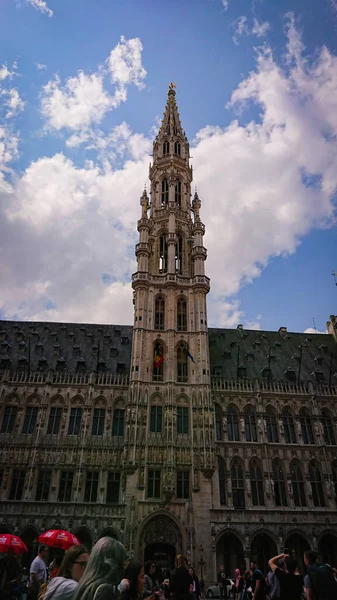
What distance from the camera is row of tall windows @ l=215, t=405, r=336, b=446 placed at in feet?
141

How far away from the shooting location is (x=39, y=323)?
54.7m

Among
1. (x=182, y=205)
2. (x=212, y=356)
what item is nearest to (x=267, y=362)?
(x=212, y=356)

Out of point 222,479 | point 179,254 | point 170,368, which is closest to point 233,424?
point 222,479

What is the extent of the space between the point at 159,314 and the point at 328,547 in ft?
95.7

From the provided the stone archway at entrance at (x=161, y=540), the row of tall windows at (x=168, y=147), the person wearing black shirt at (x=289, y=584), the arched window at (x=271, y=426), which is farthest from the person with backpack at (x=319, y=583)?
the row of tall windows at (x=168, y=147)

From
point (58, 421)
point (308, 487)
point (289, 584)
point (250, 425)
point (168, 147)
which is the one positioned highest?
point (168, 147)

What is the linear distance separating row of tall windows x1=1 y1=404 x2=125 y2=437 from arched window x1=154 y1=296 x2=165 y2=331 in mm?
10398

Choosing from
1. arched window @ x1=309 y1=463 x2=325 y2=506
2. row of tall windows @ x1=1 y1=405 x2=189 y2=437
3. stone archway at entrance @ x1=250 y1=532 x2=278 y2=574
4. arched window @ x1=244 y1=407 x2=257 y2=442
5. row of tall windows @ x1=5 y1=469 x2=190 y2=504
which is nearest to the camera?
stone archway at entrance @ x1=250 y1=532 x2=278 y2=574

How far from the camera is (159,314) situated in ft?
158

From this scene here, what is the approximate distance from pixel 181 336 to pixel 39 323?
20660 millimetres

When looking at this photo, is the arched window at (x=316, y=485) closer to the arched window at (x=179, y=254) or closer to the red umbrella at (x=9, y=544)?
the arched window at (x=179, y=254)

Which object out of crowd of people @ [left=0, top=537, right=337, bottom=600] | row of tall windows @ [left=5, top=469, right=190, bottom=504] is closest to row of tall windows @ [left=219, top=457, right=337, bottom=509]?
row of tall windows @ [left=5, top=469, right=190, bottom=504]

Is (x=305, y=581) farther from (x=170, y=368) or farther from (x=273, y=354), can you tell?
(x=273, y=354)

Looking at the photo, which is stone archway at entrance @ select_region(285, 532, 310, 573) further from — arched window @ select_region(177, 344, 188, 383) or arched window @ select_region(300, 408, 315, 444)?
arched window @ select_region(177, 344, 188, 383)
